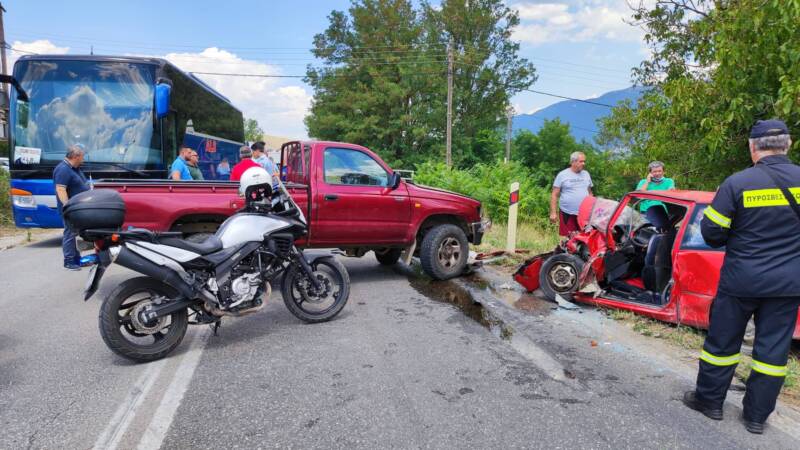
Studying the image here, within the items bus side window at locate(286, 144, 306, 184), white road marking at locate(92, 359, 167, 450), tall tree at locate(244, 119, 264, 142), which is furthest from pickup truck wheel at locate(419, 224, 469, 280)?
tall tree at locate(244, 119, 264, 142)

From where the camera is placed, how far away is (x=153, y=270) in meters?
3.89

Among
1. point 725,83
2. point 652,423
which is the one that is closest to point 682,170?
point 725,83

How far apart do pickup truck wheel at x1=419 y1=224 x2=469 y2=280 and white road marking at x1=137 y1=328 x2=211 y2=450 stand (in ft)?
10.5

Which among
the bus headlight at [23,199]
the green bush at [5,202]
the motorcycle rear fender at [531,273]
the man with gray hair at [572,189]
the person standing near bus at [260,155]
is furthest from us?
the green bush at [5,202]

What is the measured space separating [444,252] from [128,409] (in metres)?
4.59

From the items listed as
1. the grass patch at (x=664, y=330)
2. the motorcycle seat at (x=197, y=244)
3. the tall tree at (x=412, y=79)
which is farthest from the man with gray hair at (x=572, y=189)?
the tall tree at (x=412, y=79)

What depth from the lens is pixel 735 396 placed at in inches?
136

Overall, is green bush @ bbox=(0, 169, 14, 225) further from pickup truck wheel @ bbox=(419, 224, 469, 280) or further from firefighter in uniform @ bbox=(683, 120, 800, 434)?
firefighter in uniform @ bbox=(683, 120, 800, 434)

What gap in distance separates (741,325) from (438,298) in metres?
3.39

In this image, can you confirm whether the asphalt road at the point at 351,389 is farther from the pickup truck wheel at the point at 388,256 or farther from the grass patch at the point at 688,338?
the pickup truck wheel at the point at 388,256

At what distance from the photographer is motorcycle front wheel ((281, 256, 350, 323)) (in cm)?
487

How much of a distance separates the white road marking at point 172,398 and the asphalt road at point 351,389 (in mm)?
13

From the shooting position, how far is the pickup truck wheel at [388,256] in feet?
25.7

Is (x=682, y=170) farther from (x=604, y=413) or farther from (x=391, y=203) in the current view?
(x=604, y=413)
